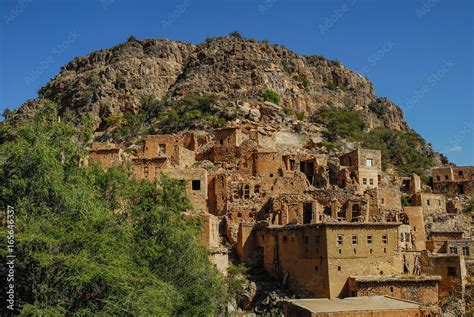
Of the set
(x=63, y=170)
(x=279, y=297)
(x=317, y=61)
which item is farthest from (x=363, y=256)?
(x=317, y=61)

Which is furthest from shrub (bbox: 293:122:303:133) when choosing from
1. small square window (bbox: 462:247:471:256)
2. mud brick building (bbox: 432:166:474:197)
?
small square window (bbox: 462:247:471:256)

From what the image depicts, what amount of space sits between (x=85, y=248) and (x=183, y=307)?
22.3 feet

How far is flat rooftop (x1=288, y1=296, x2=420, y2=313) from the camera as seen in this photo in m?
28.0

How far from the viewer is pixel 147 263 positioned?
29938 mm

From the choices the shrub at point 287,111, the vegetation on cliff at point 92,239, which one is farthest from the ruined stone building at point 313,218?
the shrub at point 287,111

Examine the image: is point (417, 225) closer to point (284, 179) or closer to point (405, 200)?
point (405, 200)

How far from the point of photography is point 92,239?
26344 mm

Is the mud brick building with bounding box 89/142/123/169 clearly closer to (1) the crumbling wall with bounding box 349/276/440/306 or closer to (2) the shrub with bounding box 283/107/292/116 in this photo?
(1) the crumbling wall with bounding box 349/276/440/306

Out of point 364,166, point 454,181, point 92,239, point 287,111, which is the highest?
point 287,111

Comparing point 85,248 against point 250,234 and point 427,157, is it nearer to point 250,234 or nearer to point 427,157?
point 250,234

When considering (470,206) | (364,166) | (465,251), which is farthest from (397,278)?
(470,206)

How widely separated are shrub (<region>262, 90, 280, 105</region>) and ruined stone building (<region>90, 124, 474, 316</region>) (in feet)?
68.3

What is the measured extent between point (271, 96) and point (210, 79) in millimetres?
12991

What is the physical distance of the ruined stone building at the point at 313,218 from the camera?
34.4m
